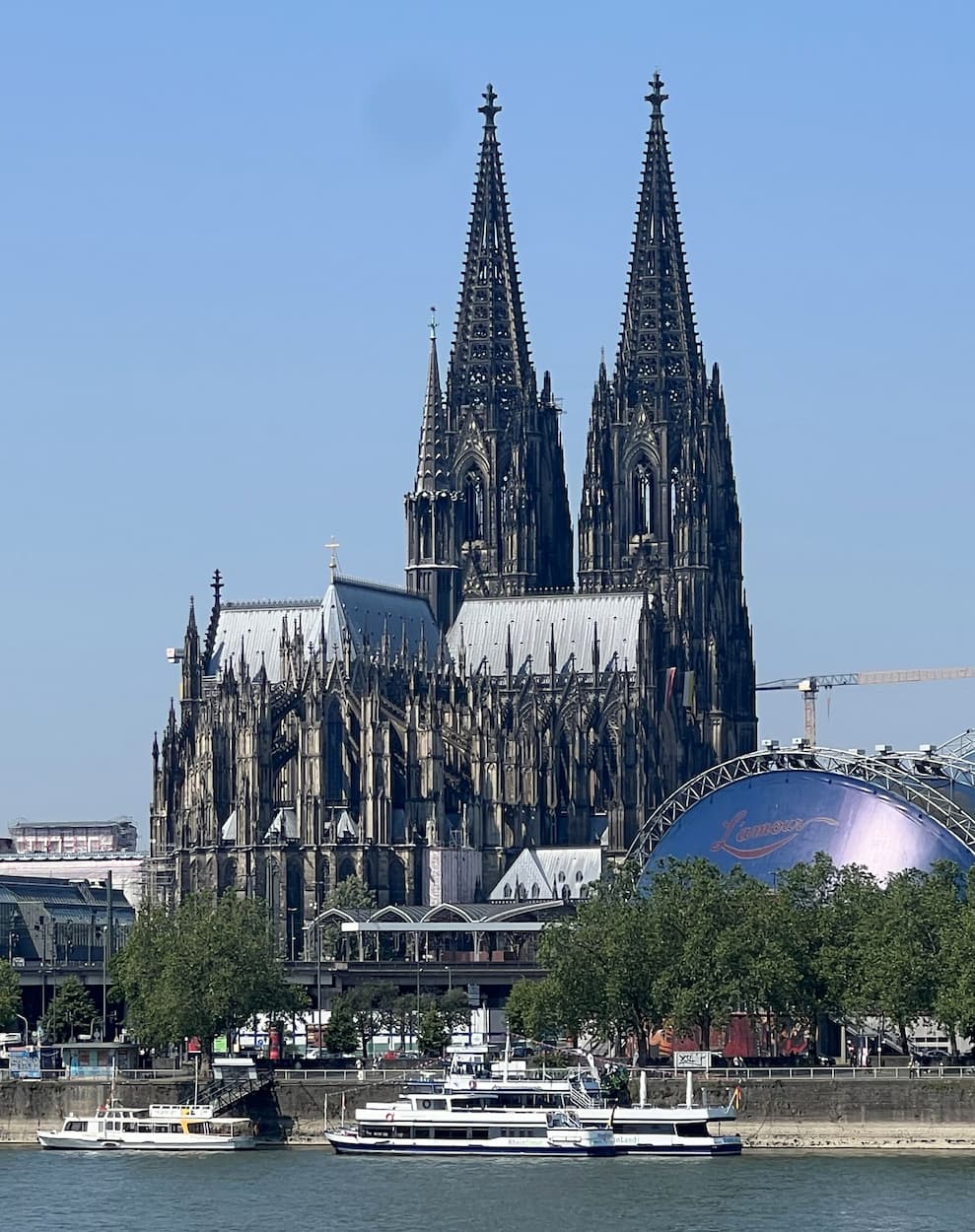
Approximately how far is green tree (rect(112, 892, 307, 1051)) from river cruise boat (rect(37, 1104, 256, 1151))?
1419cm

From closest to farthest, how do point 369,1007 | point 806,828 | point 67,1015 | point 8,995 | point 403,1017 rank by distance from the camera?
point 67,1015
point 8,995
point 806,828
point 403,1017
point 369,1007

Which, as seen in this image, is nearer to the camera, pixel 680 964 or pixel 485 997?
pixel 680 964

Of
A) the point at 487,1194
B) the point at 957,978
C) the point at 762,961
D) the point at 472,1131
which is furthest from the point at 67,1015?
the point at 487,1194

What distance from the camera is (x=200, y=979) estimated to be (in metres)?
144

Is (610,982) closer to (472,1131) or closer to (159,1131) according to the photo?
(472,1131)

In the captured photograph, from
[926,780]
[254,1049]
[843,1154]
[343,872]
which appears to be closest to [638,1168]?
[843,1154]

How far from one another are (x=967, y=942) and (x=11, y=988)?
164 ft

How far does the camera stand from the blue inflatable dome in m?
159

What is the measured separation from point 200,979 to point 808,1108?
3200 centimetres

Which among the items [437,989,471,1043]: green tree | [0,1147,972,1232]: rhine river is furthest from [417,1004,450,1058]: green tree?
[0,1147,972,1232]: rhine river

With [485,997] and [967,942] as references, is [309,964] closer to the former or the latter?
[485,997]

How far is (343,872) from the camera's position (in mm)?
197625

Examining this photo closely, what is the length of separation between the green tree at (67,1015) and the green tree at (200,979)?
551 centimetres

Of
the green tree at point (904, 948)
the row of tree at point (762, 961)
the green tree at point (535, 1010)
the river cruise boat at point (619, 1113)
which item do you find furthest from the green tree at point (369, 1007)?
the river cruise boat at point (619, 1113)
